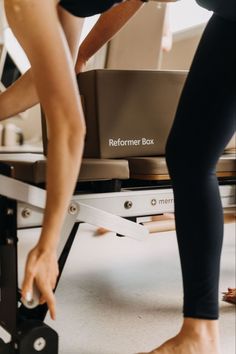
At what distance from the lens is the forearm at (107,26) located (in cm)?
135

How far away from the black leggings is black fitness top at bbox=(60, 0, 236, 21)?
0.10 feet

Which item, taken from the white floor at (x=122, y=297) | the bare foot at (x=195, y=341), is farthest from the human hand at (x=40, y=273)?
the white floor at (x=122, y=297)

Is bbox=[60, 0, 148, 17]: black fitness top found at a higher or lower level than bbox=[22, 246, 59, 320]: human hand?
higher

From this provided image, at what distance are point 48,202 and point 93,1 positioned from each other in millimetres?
454

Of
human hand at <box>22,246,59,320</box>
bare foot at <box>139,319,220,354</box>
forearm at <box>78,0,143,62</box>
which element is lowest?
bare foot at <box>139,319,220,354</box>

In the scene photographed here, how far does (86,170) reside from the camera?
1225 mm

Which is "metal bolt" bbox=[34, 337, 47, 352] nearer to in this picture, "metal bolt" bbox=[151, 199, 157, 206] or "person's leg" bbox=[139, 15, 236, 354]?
"person's leg" bbox=[139, 15, 236, 354]

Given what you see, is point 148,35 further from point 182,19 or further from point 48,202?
point 182,19

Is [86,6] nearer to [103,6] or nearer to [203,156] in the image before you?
[103,6]

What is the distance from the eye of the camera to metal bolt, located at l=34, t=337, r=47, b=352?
41.9 inches

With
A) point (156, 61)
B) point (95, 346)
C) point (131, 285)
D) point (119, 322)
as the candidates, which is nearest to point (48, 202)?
point (95, 346)

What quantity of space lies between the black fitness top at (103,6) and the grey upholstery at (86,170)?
1.31 feet

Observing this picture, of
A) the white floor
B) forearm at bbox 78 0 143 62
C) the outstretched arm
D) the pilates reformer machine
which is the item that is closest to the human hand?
the outstretched arm

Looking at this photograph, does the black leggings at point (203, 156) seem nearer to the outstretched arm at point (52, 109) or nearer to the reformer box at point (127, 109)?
the outstretched arm at point (52, 109)
